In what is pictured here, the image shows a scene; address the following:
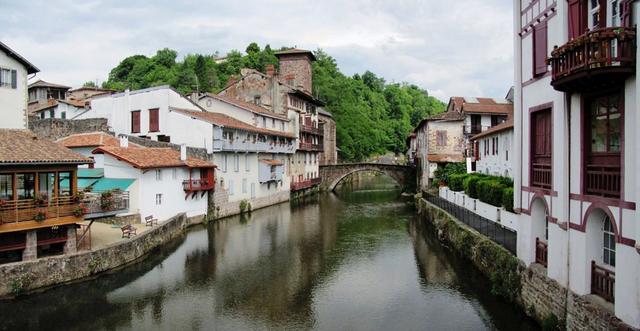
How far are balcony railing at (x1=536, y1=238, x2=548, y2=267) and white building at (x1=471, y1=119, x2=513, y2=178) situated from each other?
1461cm

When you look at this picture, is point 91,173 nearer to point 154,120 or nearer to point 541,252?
point 154,120

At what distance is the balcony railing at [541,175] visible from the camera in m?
15.5

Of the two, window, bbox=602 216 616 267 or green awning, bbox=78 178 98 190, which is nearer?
window, bbox=602 216 616 267

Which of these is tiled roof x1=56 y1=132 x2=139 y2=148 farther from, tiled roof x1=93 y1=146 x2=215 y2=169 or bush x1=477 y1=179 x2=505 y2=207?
bush x1=477 y1=179 x2=505 y2=207

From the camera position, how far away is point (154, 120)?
41031mm

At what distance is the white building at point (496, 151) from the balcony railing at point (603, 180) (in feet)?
57.5

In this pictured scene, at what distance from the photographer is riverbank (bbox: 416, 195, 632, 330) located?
1213cm

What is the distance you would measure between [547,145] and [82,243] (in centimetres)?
2036

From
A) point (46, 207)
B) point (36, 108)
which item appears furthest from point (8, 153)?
point (36, 108)

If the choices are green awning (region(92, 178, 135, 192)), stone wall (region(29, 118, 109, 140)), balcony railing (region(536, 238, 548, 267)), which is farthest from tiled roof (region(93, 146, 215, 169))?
balcony railing (region(536, 238, 548, 267))

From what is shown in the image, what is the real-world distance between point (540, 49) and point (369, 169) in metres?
51.9

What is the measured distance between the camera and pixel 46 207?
793 inches

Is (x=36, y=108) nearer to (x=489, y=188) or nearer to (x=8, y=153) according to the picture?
(x=8, y=153)

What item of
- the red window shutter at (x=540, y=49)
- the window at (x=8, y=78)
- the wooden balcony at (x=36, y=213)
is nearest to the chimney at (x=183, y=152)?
the window at (x=8, y=78)
